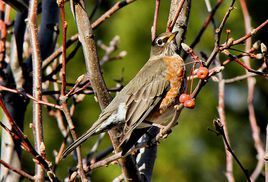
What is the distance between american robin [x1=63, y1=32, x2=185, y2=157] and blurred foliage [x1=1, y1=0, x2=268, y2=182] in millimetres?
3459

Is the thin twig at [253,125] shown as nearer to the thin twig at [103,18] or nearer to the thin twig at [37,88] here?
the thin twig at [103,18]

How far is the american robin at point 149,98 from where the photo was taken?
3.19 meters

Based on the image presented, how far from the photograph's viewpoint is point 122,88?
3547 mm

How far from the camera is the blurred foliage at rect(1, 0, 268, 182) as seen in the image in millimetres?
7297

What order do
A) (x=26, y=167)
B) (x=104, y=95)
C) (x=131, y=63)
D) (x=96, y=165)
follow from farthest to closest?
1. (x=131, y=63)
2. (x=26, y=167)
3. (x=104, y=95)
4. (x=96, y=165)

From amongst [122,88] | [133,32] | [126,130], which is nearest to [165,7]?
[133,32]

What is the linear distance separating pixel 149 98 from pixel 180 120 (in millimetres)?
4485

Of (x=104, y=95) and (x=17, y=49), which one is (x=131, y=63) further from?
(x=104, y=95)

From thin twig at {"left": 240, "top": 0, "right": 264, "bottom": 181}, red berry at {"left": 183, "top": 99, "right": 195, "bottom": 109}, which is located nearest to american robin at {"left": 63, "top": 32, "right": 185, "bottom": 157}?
thin twig at {"left": 240, "top": 0, "right": 264, "bottom": 181}

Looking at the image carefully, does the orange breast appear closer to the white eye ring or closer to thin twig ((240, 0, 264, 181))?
the white eye ring

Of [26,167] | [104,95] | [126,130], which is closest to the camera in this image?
[104,95]

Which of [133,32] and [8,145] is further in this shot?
[133,32]

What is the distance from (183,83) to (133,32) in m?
4.35

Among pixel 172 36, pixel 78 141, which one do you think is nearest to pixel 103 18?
pixel 172 36
